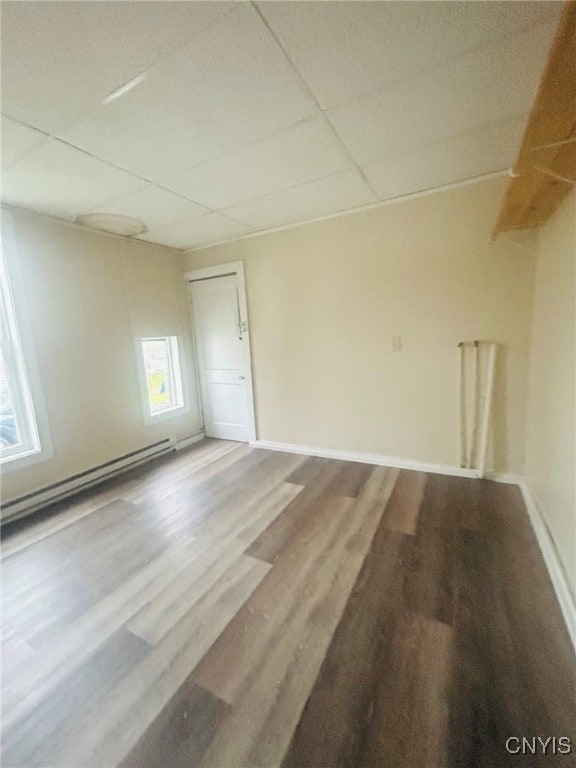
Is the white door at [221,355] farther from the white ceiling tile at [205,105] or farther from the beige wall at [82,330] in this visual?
the white ceiling tile at [205,105]

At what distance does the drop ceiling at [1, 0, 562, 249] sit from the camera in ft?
3.50

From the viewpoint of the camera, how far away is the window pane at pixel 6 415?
2461 mm

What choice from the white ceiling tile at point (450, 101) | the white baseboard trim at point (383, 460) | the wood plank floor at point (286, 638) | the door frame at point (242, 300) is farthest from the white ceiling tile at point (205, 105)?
the white baseboard trim at point (383, 460)

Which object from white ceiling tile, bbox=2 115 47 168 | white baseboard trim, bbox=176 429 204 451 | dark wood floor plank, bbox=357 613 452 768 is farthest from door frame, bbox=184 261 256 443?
dark wood floor plank, bbox=357 613 452 768

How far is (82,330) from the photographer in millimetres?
2887

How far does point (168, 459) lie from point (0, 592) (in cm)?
185

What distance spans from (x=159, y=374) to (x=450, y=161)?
139 inches

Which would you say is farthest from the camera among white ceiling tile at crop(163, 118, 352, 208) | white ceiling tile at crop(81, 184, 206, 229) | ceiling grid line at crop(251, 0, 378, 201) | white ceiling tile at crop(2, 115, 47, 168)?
white ceiling tile at crop(81, 184, 206, 229)

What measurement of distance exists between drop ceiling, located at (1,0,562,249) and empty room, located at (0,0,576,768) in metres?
0.01

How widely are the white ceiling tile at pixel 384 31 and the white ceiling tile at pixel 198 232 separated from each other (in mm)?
1743

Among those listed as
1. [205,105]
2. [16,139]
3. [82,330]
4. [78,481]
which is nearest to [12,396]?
[82,330]

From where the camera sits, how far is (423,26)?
1.12 m

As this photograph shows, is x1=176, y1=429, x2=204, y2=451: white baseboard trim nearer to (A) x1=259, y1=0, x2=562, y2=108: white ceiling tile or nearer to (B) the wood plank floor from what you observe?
(B) the wood plank floor

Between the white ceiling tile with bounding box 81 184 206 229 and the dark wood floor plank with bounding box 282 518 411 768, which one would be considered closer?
the dark wood floor plank with bounding box 282 518 411 768
